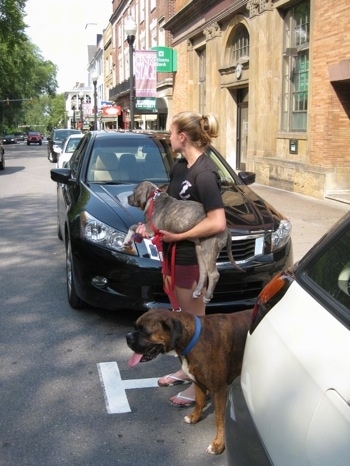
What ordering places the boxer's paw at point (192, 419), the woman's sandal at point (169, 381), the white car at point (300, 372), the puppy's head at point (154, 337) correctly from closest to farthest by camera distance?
the white car at point (300, 372) < the puppy's head at point (154, 337) < the boxer's paw at point (192, 419) < the woman's sandal at point (169, 381)

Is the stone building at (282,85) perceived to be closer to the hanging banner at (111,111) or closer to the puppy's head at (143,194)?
the puppy's head at (143,194)

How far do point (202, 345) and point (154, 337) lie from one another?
32cm

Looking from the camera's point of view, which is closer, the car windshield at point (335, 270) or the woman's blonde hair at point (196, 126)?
the car windshield at point (335, 270)

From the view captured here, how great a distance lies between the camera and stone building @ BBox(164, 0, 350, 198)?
13500mm

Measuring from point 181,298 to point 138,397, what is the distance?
0.79 metres

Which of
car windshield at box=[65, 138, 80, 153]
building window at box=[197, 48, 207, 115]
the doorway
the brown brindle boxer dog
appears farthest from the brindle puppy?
building window at box=[197, 48, 207, 115]

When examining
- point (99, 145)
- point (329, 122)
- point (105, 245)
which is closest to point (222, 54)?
point (329, 122)

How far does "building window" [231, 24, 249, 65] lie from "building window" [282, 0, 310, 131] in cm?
354

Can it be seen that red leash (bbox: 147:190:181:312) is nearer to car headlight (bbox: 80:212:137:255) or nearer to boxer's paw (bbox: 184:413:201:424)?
boxer's paw (bbox: 184:413:201:424)

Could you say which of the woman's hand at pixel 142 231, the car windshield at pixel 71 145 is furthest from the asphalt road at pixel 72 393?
the car windshield at pixel 71 145

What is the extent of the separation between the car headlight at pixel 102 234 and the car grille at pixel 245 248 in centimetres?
86

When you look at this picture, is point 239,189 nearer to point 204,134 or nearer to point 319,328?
point 204,134

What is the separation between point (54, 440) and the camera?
3301 mm

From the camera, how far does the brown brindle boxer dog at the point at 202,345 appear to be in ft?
9.80
